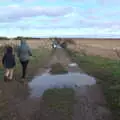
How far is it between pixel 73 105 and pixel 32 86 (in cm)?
452

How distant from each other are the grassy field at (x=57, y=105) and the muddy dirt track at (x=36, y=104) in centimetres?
13

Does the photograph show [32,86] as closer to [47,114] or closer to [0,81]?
[0,81]

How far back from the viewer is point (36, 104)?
34.4ft

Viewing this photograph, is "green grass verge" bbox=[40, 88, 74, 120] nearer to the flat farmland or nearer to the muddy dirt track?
the muddy dirt track

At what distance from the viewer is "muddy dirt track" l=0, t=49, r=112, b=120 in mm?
8942

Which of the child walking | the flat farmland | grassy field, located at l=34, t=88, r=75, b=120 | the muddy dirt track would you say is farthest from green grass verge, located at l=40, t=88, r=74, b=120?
→ the flat farmland

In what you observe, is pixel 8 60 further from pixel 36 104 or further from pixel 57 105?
pixel 57 105

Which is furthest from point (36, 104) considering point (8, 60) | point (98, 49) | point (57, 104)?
point (98, 49)

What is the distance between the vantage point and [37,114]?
905cm

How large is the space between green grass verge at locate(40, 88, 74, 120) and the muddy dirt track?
0.14 metres

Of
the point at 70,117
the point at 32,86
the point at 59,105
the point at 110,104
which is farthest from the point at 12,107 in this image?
the point at 32,86

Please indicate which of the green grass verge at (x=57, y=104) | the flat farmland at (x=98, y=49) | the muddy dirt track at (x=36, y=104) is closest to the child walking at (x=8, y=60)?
the muddy dirt track at (x=36, y=104)

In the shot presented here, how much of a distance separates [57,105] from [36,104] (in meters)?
0.65

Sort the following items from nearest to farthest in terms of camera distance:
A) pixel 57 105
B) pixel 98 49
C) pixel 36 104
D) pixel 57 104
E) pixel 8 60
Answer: pixel 57 105
pixel 57 104
pixel 36 104
pixel 8 60
pixel 98 49
